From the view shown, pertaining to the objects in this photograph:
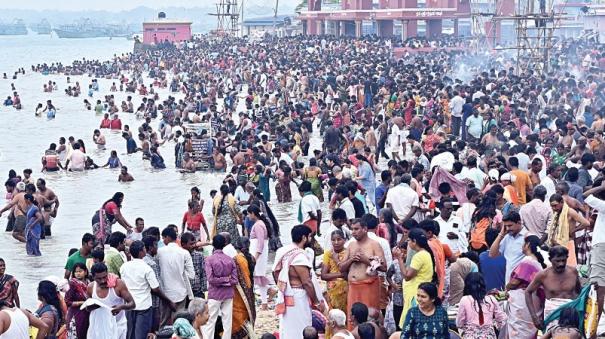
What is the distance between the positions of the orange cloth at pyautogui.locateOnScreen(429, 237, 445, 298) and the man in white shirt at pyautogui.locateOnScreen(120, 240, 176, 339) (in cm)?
227

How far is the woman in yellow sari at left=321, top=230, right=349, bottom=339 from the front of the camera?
30.2ft

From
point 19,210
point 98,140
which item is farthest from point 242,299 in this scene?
point 98,140

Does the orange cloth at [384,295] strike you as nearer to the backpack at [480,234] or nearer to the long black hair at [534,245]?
the long black hair at [534,245]

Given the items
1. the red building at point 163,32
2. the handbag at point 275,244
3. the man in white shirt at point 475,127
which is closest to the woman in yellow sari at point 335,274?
the handbag at point 275,244

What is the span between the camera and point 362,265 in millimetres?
9047

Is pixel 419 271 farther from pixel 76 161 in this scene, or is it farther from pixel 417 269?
pixel 76 161

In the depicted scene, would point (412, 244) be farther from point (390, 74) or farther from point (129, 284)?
point (390, 74)

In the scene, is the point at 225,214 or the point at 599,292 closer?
the point at 599,292

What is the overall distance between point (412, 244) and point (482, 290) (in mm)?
764

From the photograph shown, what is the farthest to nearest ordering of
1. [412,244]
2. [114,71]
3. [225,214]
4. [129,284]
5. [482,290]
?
[114,71], [225,214], [129,284], [412,244], [482,290]

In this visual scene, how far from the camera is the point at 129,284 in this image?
30.6 feet

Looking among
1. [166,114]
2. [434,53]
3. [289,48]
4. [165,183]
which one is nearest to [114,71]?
[289,48]

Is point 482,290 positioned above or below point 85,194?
above

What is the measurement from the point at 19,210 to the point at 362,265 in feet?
31.3
